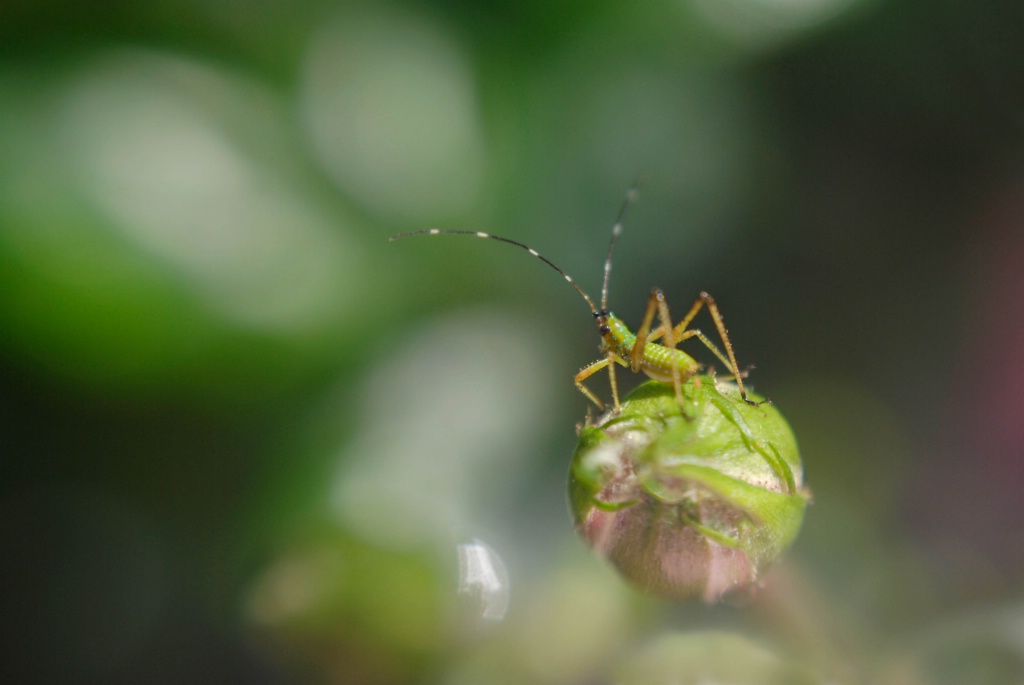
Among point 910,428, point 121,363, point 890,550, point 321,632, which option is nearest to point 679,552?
point 321,632

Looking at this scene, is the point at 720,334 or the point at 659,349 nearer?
the point at 659,349

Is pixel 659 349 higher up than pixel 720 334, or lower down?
lower down

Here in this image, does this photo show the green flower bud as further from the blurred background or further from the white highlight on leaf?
the white highlight on leaf

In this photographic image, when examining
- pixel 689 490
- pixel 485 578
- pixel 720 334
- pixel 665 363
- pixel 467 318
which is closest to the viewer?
pixel 689 490

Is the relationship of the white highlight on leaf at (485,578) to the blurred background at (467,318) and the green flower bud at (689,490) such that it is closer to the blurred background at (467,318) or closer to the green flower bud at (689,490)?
the blurred background at (467,318)

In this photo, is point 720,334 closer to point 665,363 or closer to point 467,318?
point 665,363

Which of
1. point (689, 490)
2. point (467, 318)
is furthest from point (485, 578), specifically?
point (689, 490)

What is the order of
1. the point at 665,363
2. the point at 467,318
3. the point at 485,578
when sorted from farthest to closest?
the point at 467,318 < the point at 485,578 < the point at 665,363

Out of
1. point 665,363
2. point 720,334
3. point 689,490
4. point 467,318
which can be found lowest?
point 689,490

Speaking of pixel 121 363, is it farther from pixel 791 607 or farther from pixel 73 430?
pixel 791 607
